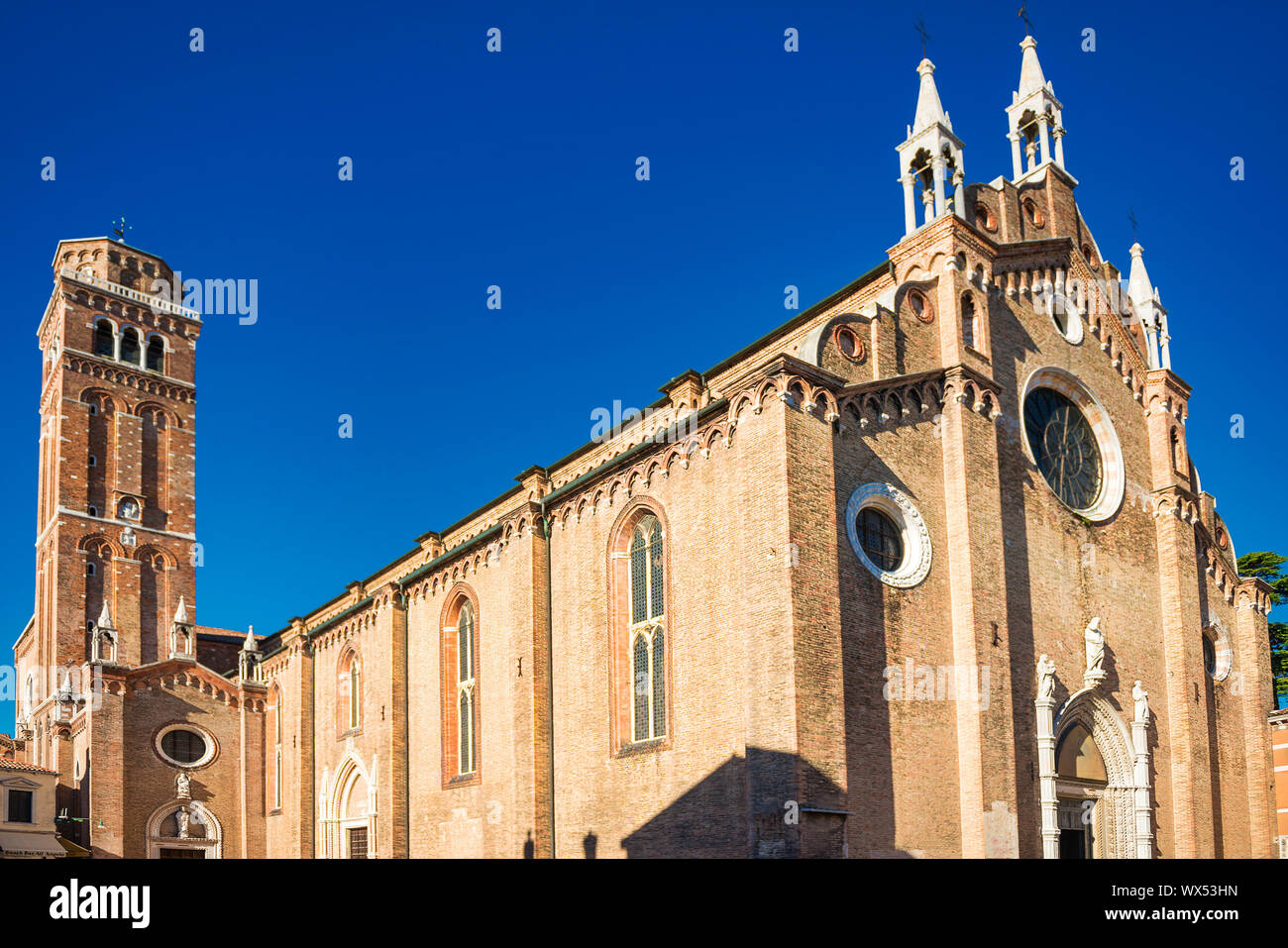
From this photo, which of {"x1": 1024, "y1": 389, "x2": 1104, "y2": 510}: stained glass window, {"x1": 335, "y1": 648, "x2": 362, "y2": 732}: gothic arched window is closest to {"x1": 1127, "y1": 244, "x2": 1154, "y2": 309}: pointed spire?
{"x1": 1024, "y1": 389, "x2": 1104, "y2": 510}: stained glass window

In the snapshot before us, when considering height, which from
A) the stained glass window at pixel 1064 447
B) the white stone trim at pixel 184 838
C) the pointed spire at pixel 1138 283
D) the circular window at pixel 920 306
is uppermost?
the pointed spire at pixel 1138 283

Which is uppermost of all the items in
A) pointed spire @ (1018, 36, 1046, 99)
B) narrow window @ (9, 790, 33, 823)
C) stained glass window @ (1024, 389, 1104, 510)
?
pointed spire @ (1018, 36, 1046, 99)

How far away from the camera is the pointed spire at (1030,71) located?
2697 cm

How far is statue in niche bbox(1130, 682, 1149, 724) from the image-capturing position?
23312mm

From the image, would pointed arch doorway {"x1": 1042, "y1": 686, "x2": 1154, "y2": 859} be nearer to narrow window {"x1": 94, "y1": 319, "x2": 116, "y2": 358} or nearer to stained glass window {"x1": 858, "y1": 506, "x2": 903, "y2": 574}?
stained glass window {"x1": 858, "y1": 506, "x2": 903, "y2": 574}

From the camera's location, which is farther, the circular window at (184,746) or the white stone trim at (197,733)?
the circular window at (184,746)

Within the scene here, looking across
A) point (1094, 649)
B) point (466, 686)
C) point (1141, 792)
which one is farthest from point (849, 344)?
point (466, 686)

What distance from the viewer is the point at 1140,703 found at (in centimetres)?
2339

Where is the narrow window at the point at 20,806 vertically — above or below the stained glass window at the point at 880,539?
below

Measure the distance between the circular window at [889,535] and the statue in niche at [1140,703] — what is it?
690 cm

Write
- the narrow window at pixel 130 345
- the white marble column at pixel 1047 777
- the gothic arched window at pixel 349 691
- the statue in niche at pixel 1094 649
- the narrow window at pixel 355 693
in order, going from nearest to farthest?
the white marble column at pixel 1047 777 < the statue in niche at pixel 1094 649 < the narrow window at pixel 355 693 < the gothic arched window at pixel 349 691 < the narrow window at pixel 130 345

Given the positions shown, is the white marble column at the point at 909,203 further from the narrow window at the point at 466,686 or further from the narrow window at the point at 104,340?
the narrow window at the point at 104,340

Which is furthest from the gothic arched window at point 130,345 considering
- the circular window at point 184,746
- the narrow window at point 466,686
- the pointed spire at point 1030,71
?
the pointed spire at point 1030,71

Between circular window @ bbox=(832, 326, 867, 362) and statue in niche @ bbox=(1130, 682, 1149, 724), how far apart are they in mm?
9641
